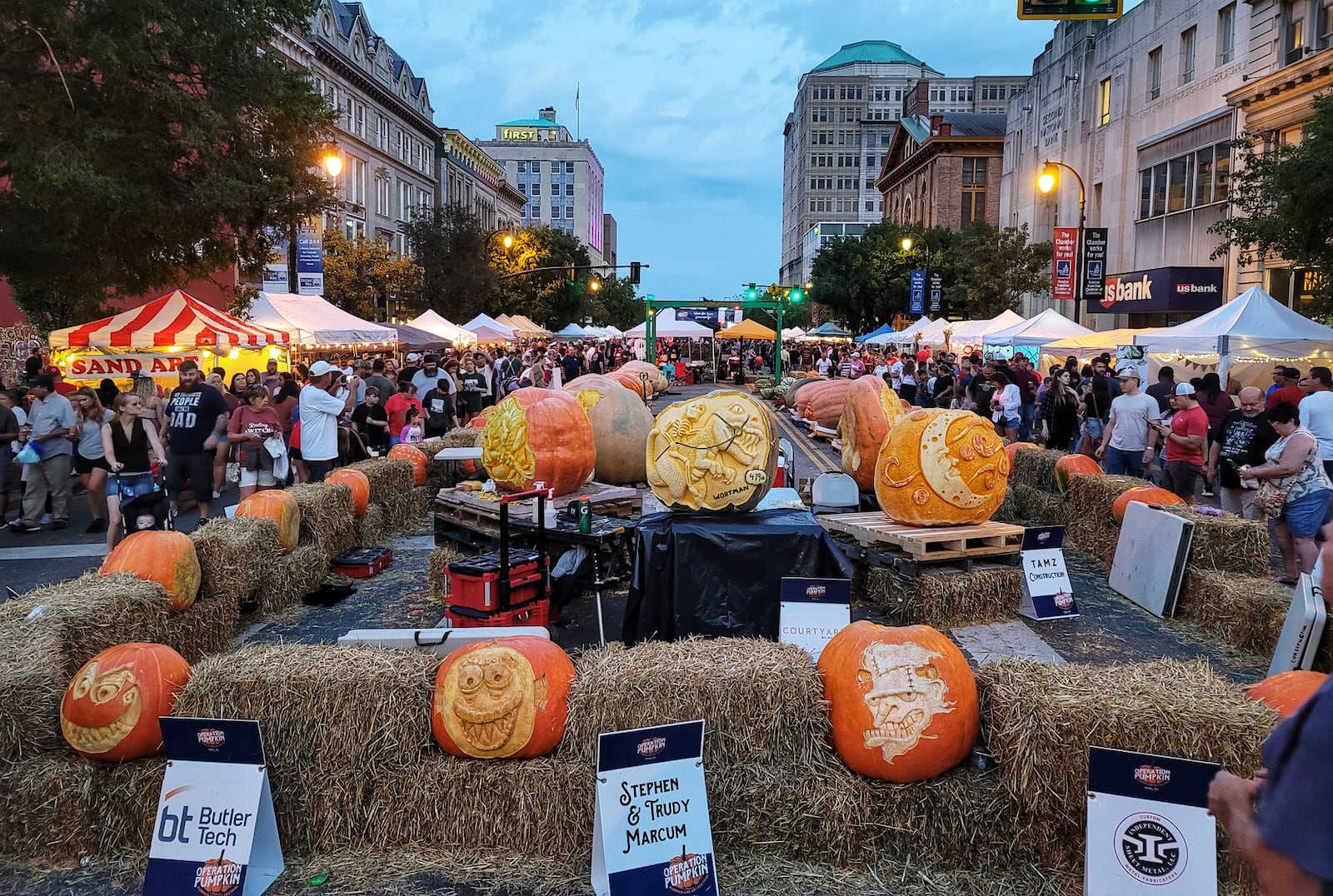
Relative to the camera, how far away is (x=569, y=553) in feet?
24.4

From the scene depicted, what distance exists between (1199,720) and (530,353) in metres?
27.1

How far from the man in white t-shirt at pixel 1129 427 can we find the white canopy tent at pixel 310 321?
15.4m

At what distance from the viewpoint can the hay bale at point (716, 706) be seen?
165 inches

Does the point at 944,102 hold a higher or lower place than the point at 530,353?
higher

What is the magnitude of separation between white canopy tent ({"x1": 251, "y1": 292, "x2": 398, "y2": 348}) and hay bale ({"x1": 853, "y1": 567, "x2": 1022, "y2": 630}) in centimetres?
1505

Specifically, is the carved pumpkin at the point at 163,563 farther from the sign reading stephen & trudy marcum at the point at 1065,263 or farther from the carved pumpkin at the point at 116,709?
the sign reading stephen & trudy marcum at the point at 1065,263

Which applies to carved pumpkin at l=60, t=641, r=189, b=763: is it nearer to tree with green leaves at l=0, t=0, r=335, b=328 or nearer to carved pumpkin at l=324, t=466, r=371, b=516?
carved pumpkin at l=324, t=466, r=371, b=516

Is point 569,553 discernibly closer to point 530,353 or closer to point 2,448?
point 2,448

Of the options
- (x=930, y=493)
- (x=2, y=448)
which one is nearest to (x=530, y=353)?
(x=2, y=448)

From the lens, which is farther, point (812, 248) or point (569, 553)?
point (812, 248)

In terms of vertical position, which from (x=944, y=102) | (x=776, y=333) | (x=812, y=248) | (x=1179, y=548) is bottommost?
(x=1179, y=548)

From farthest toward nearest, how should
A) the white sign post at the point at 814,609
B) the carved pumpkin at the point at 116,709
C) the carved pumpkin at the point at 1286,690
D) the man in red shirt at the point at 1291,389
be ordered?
the man in red shirt at the point at 1291,389, the white sign post at the point at 814,609, the carved pumpkin at the point at 116,709, the carved pumpkin at the point at 1286,690

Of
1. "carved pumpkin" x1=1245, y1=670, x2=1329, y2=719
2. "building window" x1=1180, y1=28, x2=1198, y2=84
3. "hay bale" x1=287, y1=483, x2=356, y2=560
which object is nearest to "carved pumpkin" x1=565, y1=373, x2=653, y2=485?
"hay bale" x1=287, y1=483, x2=356, y2=560

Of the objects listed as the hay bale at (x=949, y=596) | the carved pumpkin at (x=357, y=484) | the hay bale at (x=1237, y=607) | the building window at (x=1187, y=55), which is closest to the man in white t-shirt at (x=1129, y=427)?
the hay bale at (x=1237, y=607)
